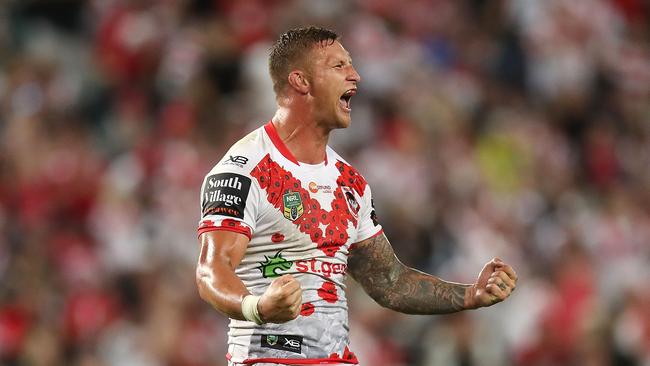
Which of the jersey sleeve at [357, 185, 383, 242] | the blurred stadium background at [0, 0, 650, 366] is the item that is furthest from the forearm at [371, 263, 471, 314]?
the blurred stadium background at [0, 0, 650, 366]

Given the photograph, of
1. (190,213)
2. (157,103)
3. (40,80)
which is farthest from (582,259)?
(40,80)

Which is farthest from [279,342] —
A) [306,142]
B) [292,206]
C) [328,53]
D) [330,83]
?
[328,53]

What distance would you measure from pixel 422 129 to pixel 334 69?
7255 mm

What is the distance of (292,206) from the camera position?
557 centimetres

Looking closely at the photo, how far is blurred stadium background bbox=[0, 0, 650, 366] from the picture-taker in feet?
35.9

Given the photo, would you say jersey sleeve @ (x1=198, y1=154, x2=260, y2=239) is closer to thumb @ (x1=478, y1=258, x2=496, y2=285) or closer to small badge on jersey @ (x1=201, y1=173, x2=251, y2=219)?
small badge on jersey @ (x1=201, y1=173, x2=251, y2=219)

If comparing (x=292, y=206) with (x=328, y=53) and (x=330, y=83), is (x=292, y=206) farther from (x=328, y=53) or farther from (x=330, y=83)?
(x=328, y=53)

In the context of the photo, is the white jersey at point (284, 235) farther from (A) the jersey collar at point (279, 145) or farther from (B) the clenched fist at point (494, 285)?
(B) the clenched fist at point (494, 285)

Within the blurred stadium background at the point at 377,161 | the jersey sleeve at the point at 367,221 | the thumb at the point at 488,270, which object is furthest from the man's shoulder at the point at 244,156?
the blurred stadium background at the point at 377,161

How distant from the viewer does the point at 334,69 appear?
5.80 metres

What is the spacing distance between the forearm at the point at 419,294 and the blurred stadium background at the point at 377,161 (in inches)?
175

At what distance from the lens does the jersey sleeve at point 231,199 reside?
5320mm

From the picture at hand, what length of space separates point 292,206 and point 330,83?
618 millimetres

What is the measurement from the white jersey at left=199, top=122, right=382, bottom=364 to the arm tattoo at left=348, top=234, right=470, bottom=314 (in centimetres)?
29
